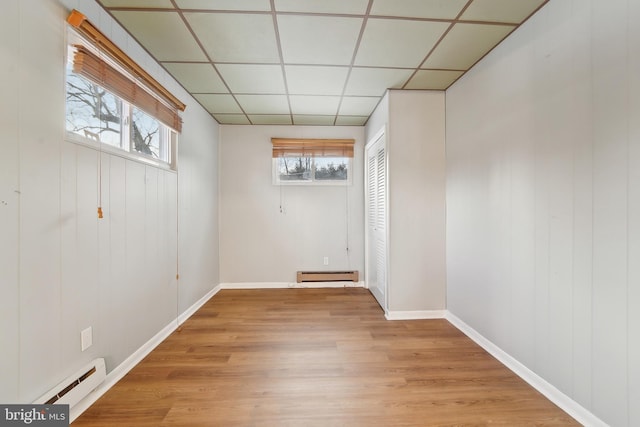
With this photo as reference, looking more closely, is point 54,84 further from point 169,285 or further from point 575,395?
point 575,395

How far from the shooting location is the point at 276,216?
3.77 metres

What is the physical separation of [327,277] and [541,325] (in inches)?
99.7

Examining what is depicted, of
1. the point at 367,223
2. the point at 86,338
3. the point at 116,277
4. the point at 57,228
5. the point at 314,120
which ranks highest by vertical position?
the point at 314,120

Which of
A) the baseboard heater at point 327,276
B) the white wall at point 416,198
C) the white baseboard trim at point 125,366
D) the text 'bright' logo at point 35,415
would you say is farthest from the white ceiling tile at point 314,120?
the text 'bright' logo at point 35,415

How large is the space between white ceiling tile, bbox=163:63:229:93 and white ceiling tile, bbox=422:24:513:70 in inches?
77.3

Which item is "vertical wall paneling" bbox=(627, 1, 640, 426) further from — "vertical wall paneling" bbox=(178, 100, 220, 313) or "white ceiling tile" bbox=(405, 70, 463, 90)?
"vertical wall paneling" bbox=(178, 100, 220, 313)

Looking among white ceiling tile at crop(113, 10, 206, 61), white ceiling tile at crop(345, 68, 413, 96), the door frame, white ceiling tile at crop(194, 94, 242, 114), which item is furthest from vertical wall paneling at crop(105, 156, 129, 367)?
the door frame

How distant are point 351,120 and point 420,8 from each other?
196cm

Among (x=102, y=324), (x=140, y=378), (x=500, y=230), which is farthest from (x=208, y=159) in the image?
(x=500, y=230)

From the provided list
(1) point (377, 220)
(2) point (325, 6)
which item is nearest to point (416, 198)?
(1) point (377, 220)

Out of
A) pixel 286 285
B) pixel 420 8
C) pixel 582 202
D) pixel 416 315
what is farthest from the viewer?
pixel 286 285

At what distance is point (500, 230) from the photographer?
1933 mm

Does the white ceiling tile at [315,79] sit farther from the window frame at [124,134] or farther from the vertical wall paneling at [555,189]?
the vertical wall paneling at [555,189]

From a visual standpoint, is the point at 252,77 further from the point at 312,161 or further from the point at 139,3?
the point at 312,161
